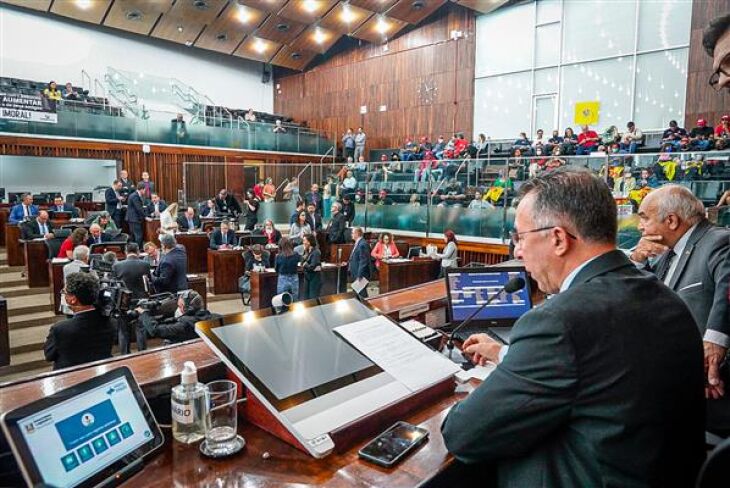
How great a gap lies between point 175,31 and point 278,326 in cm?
1664

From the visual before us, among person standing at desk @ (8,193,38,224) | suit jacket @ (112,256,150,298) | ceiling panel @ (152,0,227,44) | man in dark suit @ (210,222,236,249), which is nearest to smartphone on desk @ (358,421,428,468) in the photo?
suit jacket @ (112,256,150,298)

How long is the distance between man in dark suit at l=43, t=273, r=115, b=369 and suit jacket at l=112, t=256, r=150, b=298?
234cm

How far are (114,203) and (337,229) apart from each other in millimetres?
4337

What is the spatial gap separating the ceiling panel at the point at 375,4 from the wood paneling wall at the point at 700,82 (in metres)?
7.63

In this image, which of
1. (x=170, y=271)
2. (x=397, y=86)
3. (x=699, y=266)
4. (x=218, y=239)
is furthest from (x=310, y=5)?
(x=699, y=266)

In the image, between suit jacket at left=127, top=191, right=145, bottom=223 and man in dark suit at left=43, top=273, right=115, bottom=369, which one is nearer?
man in dark suit at left=43, top=273, right=115, bottom=369

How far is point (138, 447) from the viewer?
1115mm

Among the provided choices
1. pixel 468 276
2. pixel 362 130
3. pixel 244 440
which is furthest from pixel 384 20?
pixel 244 440

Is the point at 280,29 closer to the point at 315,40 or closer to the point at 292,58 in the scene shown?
the point at 315,40

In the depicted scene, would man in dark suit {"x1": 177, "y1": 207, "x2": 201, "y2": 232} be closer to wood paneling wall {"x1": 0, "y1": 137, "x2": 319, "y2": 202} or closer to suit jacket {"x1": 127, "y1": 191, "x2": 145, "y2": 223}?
suit jacket {"x1": 127, "y1": 191, "x2": 145, "y2": 223}

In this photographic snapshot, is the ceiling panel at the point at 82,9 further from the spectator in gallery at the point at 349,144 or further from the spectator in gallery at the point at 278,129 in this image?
the spectator in gallery at the point at 349,144

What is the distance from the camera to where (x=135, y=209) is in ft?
29.9

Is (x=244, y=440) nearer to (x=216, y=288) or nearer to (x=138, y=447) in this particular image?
(x=138, y=447)

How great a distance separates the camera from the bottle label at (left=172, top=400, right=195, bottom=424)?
1220 millimetres
